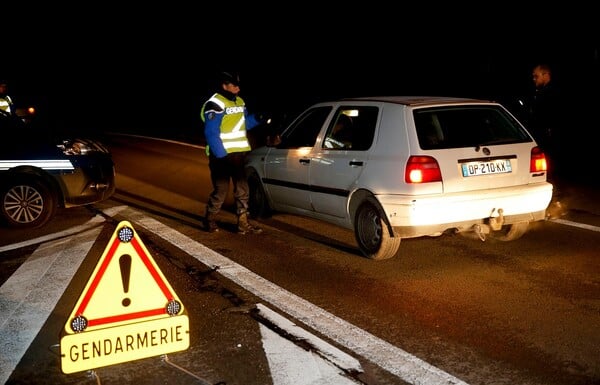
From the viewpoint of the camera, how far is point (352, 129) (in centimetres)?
725

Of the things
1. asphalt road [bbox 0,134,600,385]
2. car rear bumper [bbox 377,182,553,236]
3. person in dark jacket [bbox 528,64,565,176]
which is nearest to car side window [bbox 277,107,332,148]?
asphalt road [bbox 0,134,600,385]

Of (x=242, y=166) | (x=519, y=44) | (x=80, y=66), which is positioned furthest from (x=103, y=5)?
(x=242, y=166)

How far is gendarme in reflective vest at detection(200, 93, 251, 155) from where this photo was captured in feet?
26.1

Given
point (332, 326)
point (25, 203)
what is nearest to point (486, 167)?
point (332, 326)

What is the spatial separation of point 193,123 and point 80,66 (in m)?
51.1

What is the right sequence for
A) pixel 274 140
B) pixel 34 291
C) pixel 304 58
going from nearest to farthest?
pixel 34 291
pixel 274 140
pixel 304 58

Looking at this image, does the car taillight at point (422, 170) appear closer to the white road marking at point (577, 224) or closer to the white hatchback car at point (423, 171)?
the white hatchback car at point (423, 171)

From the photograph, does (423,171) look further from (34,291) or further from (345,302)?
(34,291)

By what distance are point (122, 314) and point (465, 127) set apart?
394cm

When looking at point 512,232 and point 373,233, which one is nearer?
point 373,233

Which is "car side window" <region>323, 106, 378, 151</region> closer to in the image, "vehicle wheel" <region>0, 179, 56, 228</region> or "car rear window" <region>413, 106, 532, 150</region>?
"car rear window" <region>413, 106, 532, 150</region>

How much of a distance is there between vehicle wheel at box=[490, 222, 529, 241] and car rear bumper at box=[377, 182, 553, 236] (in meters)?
0.66

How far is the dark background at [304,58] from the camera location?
26.2m

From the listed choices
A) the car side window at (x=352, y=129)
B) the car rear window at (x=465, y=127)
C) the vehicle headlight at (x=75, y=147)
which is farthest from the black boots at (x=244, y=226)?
the car rear window at (x=465, y=127)
